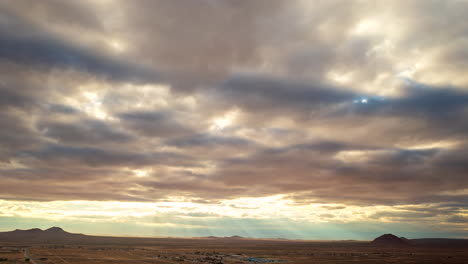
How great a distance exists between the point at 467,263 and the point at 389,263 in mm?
27388

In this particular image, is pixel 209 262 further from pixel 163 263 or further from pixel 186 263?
pixel 163 263

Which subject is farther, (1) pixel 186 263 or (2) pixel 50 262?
(1) pixel 186 263

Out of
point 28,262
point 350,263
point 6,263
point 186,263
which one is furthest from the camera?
point 350,263

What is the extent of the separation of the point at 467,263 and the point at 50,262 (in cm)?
12908

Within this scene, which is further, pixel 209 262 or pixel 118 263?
pixel 209 262

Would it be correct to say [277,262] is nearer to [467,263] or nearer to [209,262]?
[209,262]

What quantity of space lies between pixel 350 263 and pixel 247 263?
32.4m

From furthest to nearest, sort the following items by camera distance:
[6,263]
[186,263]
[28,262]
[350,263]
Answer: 1. [350,263]
2. [186,263]
3. [28,262]
4. [6,263]

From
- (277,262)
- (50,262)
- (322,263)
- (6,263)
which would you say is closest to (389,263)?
(322,263)

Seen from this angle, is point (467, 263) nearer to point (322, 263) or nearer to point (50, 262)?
point (322, 263)

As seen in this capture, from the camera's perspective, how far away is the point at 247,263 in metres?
109

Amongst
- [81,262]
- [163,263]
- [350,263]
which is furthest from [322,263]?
[81,262]

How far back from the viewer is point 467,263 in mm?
112875

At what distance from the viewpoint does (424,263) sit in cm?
11081
